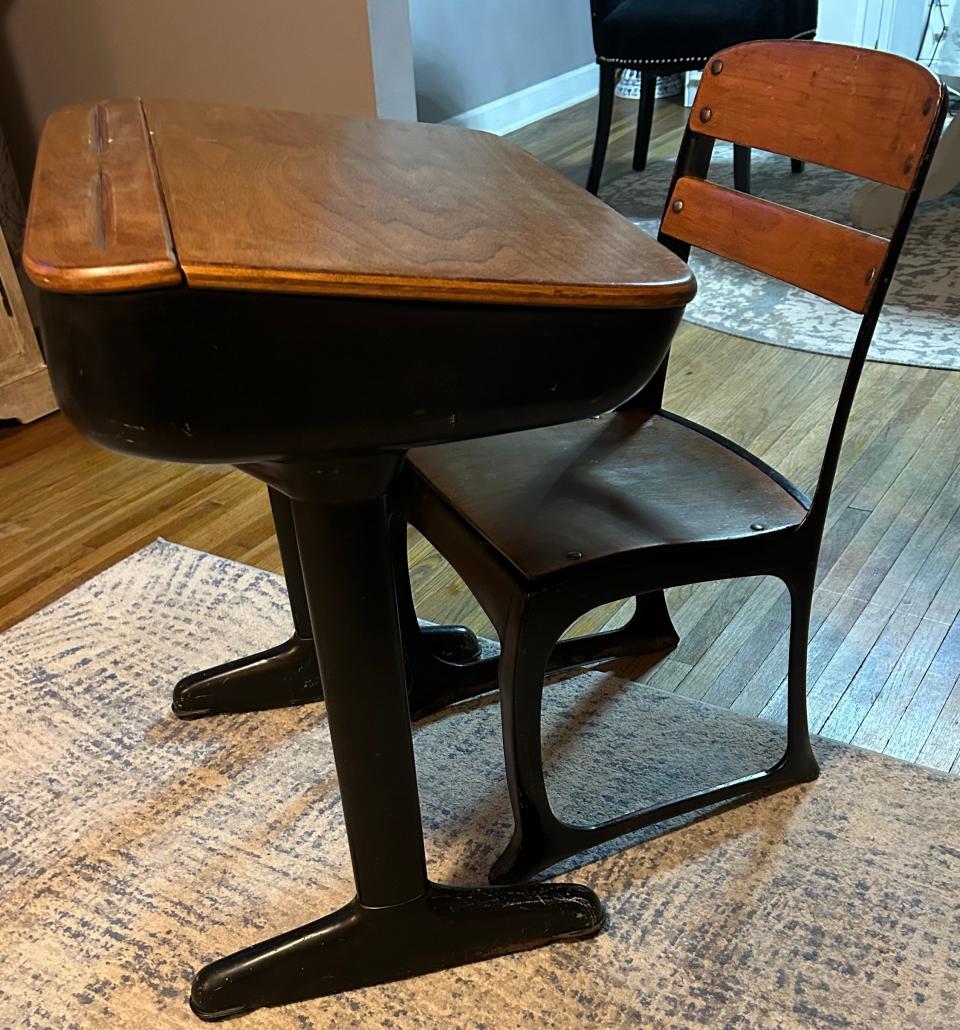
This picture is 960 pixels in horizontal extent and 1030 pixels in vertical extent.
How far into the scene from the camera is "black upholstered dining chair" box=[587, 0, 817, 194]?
3.24 m

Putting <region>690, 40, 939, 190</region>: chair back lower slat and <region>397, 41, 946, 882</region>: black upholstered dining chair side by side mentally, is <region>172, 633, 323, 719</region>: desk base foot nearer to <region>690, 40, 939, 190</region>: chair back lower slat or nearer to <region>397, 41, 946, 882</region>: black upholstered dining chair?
<region>397, 41, 946, 882</region>: black upholstered dining chair

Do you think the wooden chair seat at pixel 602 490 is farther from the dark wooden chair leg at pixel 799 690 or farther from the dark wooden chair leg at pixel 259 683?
the dark wooden chair leg at pixel 259 683

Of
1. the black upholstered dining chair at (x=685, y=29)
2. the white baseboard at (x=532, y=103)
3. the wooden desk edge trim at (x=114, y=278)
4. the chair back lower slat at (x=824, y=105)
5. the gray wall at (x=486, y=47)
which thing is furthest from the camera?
the white baseboard at (x=532, y=103)

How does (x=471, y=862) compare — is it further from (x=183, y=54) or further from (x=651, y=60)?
(x=651, y=60)

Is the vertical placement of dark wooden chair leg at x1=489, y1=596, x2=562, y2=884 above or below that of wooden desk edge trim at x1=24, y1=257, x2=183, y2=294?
below

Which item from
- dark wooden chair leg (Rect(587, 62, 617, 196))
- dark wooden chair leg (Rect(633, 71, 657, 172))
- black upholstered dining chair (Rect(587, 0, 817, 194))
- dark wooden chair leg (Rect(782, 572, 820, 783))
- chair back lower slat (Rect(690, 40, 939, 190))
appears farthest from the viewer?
dark wooden chair leg (Rect(633, 71, 657, 172))

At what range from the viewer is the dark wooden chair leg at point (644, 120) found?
364 centimetres

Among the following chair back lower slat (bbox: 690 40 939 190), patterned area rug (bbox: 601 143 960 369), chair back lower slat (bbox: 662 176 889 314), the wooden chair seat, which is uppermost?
chair back lower slat (bbox: 690 40 939 190)

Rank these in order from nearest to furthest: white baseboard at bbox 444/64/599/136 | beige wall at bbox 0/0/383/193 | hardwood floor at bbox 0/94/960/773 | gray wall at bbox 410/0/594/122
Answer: hardwood floor at bbox 0/94/960/773
beige wall at bbox 0/0/383/193
gray wall at bbox 410/0/594/122
white baseboard at bbox 444/64/599/136

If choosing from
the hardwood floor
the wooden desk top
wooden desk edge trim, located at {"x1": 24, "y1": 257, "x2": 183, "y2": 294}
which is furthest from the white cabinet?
wooden desk edge trim, located at {"x1": 24, "y1": 257, "x2": 183, "y2": 294}

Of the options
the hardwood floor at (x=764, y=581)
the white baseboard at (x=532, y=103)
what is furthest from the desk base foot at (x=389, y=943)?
the white baseboard at (x=532, y=103)

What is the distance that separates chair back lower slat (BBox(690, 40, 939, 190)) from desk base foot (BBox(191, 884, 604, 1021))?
83 centimetres

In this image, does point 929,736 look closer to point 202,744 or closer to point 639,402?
point 639,402

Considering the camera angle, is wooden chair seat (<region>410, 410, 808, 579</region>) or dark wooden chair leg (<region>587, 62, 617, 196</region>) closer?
wooden chair seat (<region>410, 410, 808, 579</region>)
